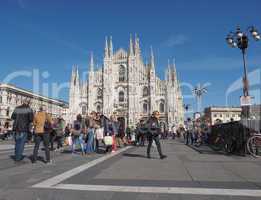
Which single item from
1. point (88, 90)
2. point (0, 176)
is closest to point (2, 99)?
point (88, 90)

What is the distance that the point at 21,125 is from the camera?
9.02 metres

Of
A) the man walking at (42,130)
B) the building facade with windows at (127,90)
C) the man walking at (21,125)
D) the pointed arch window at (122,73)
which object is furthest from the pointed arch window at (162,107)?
the man walking at (21,125)

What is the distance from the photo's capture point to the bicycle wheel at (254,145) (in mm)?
10820

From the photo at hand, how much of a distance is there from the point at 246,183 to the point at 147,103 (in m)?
63.0

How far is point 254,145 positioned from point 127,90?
2308 inches

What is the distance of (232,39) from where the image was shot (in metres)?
17.2

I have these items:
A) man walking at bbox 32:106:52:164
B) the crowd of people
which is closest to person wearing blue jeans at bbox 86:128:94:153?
the crowd of people

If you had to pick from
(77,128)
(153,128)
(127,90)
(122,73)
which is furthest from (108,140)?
(122,73)

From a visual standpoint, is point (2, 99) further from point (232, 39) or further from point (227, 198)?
point (227, 198)

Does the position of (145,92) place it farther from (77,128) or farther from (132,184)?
(132,184)

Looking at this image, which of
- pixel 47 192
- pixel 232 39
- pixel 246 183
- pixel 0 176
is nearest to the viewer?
pixel 47 192

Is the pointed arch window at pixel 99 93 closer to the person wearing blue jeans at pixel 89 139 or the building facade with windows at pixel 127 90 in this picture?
the building facade with windows at pixel 127 90

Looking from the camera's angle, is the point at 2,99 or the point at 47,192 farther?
the point at 2,99

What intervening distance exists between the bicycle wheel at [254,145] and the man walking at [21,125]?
6.99 m
